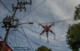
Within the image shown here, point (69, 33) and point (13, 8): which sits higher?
point (13, 8)

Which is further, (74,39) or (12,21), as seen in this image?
(74,39)

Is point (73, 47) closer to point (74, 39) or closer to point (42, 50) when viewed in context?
point (74, 39)

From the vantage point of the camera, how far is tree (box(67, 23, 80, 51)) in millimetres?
32931

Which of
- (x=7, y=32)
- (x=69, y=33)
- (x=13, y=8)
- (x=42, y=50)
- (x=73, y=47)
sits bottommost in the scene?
(x=42, y=50)

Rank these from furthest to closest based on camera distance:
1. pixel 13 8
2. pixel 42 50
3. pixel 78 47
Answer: pixel 42 50 < pixel 78 47 < pixel 13 8

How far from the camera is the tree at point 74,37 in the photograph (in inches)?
1297

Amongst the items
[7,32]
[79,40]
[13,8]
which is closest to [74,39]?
[79,40]

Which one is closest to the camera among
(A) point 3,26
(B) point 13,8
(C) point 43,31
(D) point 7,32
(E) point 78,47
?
(C) point 43,31

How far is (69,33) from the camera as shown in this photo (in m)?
35.4

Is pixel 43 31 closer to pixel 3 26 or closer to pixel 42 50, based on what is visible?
pixel 3 26

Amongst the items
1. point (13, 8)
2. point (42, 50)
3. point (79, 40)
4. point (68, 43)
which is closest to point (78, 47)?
point (79, 40)

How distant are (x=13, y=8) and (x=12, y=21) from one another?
3.36m

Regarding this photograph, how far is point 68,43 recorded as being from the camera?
35.7m

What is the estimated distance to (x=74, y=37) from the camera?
33781mm
